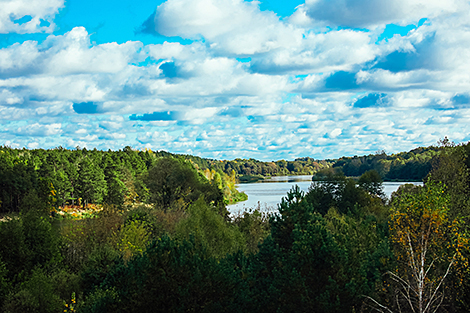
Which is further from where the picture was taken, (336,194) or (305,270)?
(336,194)

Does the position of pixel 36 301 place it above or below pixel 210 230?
below

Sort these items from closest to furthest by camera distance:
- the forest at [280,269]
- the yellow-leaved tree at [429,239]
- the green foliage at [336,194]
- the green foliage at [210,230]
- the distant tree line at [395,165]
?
the forest at [280,269]
the yellow-leaved tree at [429,239]
the green foliage at [210,230]
the green foliage at [336,194]
the distant tree line at [395,165]

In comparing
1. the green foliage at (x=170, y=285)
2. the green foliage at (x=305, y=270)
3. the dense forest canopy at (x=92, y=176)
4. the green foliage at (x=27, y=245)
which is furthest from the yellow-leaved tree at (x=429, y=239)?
the dense forest canopy at (x=92, y=176)

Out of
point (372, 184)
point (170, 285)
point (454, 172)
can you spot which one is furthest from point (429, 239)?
point (372, 184)

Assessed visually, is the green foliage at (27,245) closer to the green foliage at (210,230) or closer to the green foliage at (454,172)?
the green foliage at (210,230)

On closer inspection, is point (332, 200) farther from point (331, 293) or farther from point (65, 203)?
point (65, 203)

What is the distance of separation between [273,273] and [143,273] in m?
6.05

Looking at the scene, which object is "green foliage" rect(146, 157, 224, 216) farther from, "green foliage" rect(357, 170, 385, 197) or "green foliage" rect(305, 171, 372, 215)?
"green foliage" rect(357, 170, 385, 197)

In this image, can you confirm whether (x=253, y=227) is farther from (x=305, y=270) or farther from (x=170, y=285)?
(x=170, y=285)

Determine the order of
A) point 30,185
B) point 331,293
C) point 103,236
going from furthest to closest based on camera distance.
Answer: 1. point 30,185
2. point 103,236
3. point 331,293

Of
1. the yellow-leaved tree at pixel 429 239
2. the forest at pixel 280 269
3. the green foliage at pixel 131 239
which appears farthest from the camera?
the green foliage at pixel 131 239

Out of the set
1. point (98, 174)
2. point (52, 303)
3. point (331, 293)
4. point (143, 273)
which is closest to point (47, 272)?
point (52, 303)

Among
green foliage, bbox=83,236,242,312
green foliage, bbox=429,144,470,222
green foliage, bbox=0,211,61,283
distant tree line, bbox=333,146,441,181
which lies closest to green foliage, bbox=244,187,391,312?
green foliage, bbox=83,236,242,312

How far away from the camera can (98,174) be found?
4564 inches
